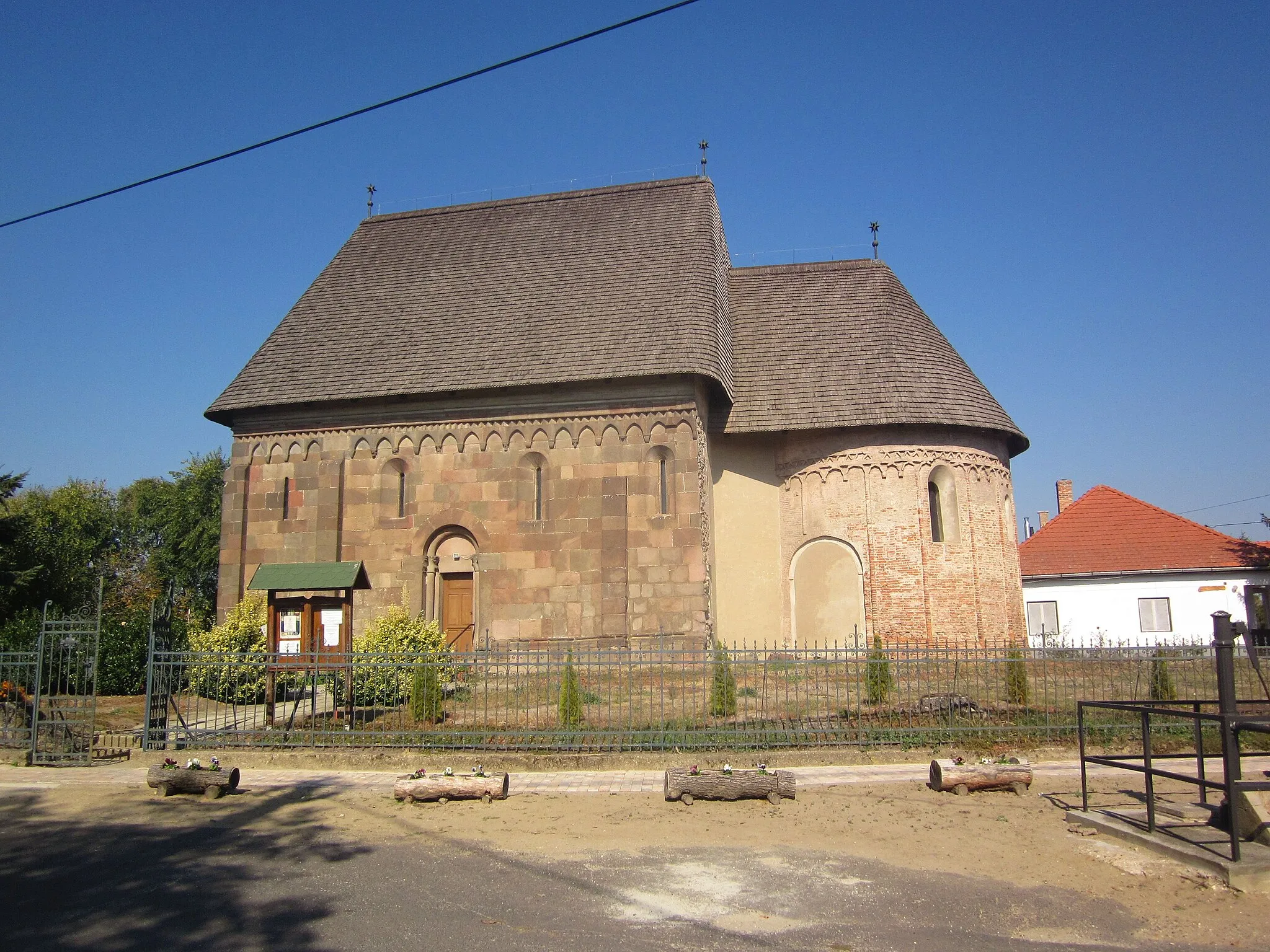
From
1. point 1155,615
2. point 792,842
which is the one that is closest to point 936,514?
point 1155,615

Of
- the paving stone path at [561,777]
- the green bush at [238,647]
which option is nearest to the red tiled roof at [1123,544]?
the paving stone path at [561,777]

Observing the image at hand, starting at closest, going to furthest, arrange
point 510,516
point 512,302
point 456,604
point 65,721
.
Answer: point 65,721 → point 510,516 → point 456,604 → point 512,302

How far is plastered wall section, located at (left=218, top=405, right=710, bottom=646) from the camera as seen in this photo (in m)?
21.1

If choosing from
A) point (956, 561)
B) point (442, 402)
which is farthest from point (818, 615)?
point (442, 402)

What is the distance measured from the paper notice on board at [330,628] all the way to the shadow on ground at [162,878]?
6944mm

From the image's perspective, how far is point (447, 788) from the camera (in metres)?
10.9

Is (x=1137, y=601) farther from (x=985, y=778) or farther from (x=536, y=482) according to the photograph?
(x=985, y=778)

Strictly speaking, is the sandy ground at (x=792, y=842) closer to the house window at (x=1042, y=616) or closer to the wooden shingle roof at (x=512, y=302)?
the wooden shingle roof at (x=512, y=302)

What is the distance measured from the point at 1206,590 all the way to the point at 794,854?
2544cm

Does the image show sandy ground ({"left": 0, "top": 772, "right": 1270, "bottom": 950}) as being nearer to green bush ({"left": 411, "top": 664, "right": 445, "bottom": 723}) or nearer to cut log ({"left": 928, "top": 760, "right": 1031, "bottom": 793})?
cut log ({"left": 928, "top": 760, "right": 1031, "bottom": 793})

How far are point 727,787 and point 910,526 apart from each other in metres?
13.5

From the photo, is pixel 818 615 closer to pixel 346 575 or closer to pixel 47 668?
pixel 346 575

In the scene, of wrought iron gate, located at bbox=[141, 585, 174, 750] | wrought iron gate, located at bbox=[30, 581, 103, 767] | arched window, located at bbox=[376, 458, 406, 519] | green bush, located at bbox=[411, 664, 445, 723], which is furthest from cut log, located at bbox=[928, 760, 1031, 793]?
arched window, located at bbox=[376, 458, 406, 519]

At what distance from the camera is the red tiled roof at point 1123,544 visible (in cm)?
2886
